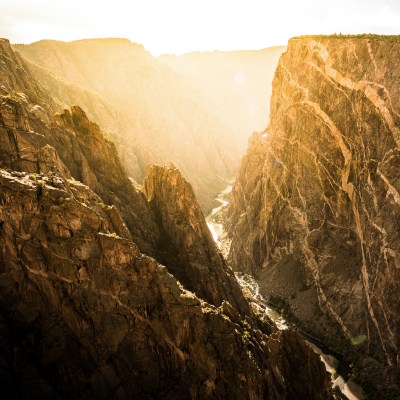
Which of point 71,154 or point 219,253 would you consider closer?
point 71,154

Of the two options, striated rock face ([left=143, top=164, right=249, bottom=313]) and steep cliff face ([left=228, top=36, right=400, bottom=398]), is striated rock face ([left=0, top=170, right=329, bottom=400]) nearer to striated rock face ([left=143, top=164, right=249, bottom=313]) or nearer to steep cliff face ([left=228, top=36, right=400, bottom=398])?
striated rock face ([left=143, top=164, right=249, bottom=313])

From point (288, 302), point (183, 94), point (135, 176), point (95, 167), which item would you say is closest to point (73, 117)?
point (95, 167)

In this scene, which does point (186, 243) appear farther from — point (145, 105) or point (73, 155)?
point (145, 105)

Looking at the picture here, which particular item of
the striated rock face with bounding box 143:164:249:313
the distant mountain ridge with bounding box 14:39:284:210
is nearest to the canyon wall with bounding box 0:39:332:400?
the striated rock face with bounding box 143:164:249:313

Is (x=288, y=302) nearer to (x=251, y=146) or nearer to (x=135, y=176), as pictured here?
(x=251, y=146)

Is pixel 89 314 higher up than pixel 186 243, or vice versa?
pixel 89 314

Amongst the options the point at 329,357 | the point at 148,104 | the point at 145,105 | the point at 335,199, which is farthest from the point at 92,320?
the point at 148,104
